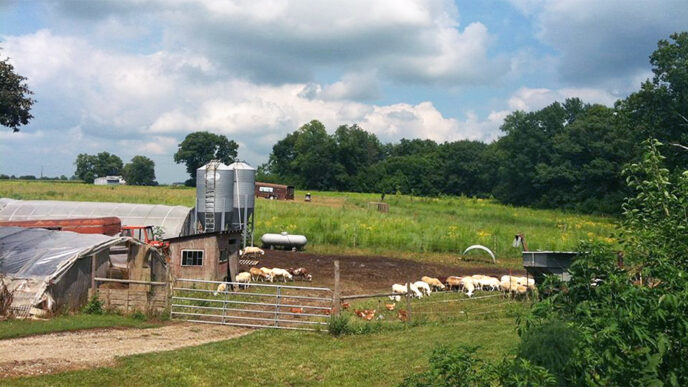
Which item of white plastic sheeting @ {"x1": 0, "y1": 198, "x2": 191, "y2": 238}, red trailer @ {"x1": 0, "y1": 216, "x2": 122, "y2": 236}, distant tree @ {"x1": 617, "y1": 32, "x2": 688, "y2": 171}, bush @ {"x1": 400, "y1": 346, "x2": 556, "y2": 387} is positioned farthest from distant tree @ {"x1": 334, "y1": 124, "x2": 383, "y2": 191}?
bush @ {"x1": 400, "y1": 346, "x2": 556, "y2": 387}

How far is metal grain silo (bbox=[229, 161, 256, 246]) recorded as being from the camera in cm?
3275

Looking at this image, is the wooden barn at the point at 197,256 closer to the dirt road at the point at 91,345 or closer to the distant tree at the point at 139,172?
the dirt road at the point at 91,345

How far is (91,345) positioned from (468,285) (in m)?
14.2

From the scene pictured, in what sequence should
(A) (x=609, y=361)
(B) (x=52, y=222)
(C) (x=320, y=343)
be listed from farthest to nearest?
1. (B) (x=52, y=222)
2. (C) (x=320, y=343)
3. (A) (x=609, y=361)

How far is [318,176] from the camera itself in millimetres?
119250

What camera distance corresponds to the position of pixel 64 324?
15.9 meters

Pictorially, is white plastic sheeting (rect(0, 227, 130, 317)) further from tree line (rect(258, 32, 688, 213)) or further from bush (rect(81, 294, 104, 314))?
tree line (rect(258, 32, 688, 213))

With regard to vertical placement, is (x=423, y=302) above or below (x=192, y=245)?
below

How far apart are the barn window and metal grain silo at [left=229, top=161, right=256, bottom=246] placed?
825 cm

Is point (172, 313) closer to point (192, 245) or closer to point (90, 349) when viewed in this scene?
point (90, 349)

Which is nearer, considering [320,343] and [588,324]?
[588,324]

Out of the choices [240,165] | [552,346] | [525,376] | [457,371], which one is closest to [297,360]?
[457,371]

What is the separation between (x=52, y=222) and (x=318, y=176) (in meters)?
92.3

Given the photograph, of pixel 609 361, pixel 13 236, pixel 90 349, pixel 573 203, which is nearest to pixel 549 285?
pixel 609 361
